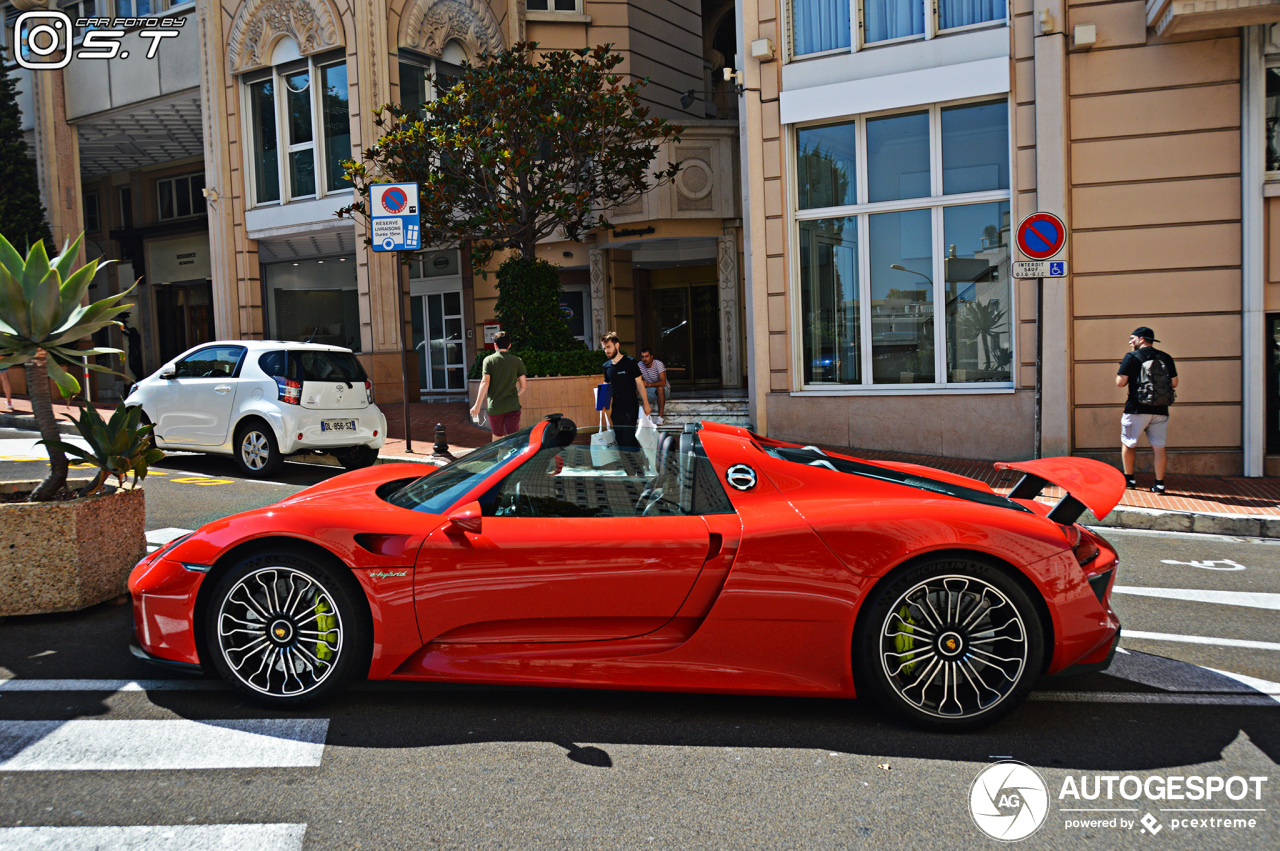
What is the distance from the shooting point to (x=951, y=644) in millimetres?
3680

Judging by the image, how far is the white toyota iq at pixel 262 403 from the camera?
11.0 meters

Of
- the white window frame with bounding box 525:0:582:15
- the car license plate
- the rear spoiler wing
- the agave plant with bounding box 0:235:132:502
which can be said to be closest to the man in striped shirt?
the car license plate

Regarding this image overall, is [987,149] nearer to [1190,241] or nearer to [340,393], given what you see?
[1190,241]

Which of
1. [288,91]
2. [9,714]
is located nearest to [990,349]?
[9,714]

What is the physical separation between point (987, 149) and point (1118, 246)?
6.71ft

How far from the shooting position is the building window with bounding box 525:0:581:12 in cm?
2289

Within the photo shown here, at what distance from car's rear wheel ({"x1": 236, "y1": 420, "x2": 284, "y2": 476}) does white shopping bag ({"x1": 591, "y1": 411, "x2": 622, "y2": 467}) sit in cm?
765

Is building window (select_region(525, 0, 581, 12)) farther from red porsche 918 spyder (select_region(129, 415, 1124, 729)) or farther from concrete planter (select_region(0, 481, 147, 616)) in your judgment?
red porsche 918 spyder (select_region(129, 415, 1124, 729))

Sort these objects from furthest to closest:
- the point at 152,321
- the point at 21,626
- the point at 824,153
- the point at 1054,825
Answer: the point at 152,321 < the point at 824,153 < the point at 21,626 < the point at 1054,825

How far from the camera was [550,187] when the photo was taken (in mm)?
15648

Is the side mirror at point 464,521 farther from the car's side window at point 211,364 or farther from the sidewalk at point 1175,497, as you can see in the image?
the car's side window at point 211,364

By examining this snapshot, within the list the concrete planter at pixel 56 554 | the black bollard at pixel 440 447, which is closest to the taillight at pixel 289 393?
the black bollard at pixel 440 447

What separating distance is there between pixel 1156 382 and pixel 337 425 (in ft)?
28.8

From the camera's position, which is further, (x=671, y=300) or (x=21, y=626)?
(x=671, y=300)
